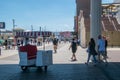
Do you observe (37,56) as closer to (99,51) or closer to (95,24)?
(99,51)

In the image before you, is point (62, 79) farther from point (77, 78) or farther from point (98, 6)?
point (98, 6)

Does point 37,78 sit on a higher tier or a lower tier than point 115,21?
lower

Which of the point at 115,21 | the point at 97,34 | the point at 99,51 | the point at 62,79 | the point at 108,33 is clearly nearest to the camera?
the point at 62,79

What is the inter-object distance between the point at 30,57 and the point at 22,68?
748mm

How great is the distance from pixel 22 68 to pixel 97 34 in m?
8.20

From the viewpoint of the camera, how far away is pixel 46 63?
22109mm

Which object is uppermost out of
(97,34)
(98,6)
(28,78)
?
(98,6)

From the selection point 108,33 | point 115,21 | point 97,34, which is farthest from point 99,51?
point 115,21

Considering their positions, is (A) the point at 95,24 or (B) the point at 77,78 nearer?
(B) the point at 77,78

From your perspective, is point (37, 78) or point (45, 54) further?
point (45, 54)

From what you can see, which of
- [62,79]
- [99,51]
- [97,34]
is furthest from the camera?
[97,34]

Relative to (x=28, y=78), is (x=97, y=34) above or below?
above

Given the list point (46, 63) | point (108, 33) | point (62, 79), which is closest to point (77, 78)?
point (62, 79)

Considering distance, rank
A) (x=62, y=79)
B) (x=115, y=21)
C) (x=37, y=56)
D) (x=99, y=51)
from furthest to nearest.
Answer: (x=115, y=21) → (x=99, y=51) → (x=37, y=56) → (x=62, y=79)
